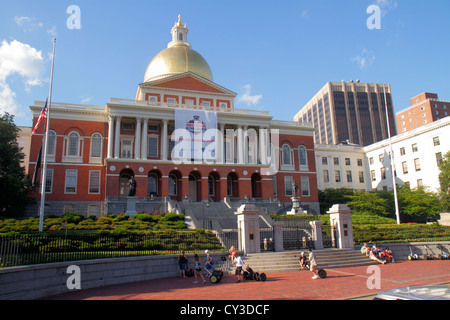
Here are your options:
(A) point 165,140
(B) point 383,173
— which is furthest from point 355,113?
(A) point 165,140

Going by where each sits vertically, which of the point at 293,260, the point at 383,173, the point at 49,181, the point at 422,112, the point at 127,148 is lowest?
the point at 293,260

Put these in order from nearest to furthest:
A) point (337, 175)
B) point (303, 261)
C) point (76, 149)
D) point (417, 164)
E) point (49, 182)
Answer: point (303, 261), point (49, 182), point (76, 149), point (417, 164), point (337, 175)

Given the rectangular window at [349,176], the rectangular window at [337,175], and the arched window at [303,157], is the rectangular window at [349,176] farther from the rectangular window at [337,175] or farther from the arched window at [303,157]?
the arched window at [303,157]

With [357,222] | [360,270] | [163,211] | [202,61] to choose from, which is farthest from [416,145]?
[360,270]

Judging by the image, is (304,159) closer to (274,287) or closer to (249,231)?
(249,231)

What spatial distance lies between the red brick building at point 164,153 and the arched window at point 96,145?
13cm

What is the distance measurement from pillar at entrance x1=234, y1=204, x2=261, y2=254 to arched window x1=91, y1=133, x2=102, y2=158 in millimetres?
32019

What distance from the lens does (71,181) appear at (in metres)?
45.1

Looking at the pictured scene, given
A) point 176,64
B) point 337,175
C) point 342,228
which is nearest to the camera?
point 342,228

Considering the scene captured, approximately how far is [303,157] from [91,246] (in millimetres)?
42936

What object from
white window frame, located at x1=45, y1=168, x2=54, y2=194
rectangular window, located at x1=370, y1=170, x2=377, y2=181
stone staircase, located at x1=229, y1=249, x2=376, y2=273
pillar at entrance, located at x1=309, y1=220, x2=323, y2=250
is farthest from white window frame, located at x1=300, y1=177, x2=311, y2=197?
white window frame, located at x1=45, y1=168, x2=54, y2=194

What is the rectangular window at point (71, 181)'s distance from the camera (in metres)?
44.8

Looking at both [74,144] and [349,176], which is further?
[349,176]
